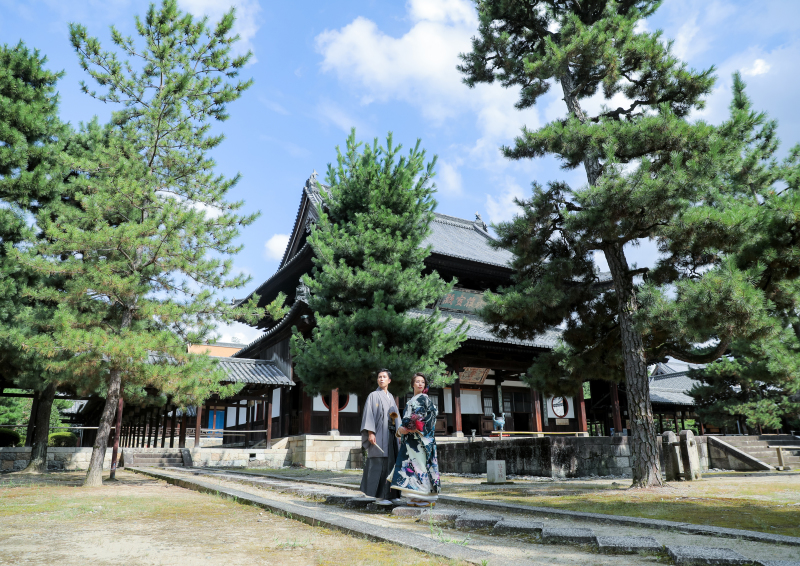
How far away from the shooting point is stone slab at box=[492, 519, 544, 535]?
4.21m

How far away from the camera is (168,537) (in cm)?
414

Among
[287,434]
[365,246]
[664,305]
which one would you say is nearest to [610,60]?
[664,305]

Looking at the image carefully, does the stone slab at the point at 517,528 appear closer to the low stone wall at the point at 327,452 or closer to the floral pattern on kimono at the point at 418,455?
the floral pattern on kimono at the point at 418,455

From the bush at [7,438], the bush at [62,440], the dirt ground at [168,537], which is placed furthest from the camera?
the bush at [62,440]

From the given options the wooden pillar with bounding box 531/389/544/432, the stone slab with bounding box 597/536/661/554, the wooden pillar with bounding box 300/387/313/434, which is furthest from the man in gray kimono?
the wooden pillar with bounding box 531/389/544/432

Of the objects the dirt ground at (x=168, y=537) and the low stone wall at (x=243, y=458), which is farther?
the low stone wall at (x=243, y=458)

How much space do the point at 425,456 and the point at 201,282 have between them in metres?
6.47

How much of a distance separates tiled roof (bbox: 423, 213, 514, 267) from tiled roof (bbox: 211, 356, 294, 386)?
295 inches

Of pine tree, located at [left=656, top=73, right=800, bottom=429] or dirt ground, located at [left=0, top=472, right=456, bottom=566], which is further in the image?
pine tree, located at [left=656, top=73, right=800, bottom=429]

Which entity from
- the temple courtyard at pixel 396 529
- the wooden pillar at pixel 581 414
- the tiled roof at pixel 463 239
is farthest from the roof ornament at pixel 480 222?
the temple courtyard at pixel 396 529

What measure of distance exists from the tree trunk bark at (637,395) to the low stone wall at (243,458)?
1149 cm

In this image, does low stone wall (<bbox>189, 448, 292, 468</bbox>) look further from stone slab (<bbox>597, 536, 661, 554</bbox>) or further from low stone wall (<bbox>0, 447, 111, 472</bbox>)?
stone slab (<bbox>597, 536, 661, 554</bbox>)

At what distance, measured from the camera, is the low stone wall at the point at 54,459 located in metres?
13.9


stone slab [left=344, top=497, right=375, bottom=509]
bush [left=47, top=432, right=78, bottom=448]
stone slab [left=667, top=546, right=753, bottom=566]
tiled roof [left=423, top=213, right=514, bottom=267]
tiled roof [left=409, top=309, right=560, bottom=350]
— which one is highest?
tiled roof [left=423, top=213, right=514, bottom=267]
